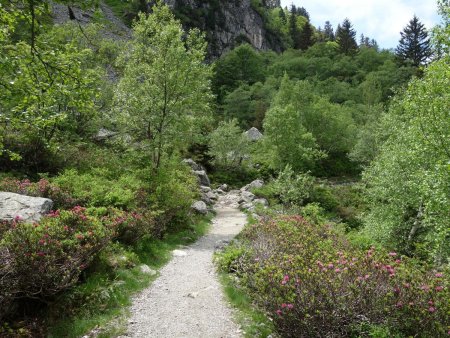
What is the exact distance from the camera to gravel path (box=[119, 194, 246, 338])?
738 centimetres

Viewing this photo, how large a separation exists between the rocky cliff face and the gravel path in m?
86.6

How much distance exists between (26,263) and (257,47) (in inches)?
4733

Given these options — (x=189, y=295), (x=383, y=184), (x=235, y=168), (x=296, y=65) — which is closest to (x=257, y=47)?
(x=296, y=65)

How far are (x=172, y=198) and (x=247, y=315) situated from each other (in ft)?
26.6

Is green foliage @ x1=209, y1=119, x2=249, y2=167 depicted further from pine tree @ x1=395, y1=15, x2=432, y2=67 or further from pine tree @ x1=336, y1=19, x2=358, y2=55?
A: pine tree @ x1=336, y1=19, x2=358, y2=55

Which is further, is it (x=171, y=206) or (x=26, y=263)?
(x=171, y=206)

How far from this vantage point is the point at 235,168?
121 ft

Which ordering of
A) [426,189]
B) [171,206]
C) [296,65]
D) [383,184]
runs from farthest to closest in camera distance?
[296,65] < [383,184] < [171,206] < [426,189]

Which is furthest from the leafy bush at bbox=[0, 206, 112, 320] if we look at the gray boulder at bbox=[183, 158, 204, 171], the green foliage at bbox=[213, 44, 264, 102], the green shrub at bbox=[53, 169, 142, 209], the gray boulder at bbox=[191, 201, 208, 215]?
the green foliage at bbox=[213, 44, 264, 102]

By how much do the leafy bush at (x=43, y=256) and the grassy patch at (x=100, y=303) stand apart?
1.54 feet

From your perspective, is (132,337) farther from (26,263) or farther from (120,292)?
(26,263)

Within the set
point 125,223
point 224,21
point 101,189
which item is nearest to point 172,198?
point 101,189

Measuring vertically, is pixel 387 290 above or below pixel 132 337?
above

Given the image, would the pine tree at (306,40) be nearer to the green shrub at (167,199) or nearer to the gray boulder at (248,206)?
the gray boulder at (248,206)
